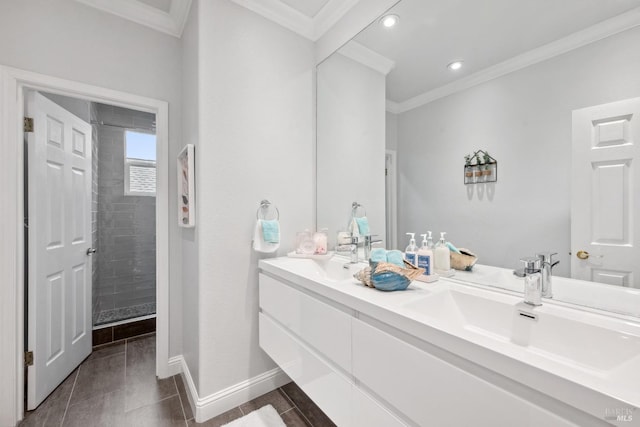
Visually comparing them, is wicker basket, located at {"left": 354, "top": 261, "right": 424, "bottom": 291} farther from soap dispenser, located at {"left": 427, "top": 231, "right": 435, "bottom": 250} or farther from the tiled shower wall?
the tiled shower wall

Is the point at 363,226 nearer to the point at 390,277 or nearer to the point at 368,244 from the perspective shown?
the point at 368,244

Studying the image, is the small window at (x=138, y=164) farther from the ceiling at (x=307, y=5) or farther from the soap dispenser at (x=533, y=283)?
the soap dispenser at (x=533, y=283)

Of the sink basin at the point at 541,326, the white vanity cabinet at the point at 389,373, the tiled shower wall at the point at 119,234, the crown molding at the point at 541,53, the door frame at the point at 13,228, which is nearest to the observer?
the white vanity cabinet at the point at 389,373

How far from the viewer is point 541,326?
893 millimetres

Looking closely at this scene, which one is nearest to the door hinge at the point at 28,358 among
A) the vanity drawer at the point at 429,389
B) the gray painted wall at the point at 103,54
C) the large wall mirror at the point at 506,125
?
the gray painted wall at the point at 103,54

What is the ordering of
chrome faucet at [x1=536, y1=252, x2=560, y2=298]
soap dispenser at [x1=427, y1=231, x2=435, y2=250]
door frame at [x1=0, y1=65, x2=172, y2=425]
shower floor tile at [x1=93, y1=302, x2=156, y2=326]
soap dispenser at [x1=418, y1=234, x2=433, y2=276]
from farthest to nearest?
shower floor tile at [x1=93, y1=302, x2=156, y2=326], door frame at [x1=0, y1=65, x2=172, y2=425], soap dispenser at [x1=427, y1=231, x2=435, y2=250], soap dispenser at [x1=418, y1=234, x2=433, y2=276], chrome faucet at [x1=536, y1=252, x2=560, y2=298]

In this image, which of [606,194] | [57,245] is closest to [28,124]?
[57,245]

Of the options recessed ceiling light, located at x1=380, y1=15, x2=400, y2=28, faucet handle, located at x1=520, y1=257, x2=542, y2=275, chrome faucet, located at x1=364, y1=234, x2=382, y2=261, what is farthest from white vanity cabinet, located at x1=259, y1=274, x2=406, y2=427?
recessed ceiling light, located at x1=380, y1=15, x2=400, y2=28

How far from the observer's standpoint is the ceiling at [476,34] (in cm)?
95

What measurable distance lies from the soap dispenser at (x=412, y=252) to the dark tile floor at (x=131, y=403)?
42.7 inches

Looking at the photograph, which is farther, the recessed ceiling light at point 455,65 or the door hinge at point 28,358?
the door hinge at point 28,358

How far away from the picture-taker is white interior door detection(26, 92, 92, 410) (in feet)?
5.59

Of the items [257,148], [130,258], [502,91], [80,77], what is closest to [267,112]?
[257,148]

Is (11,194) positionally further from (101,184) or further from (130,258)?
(130,258)
